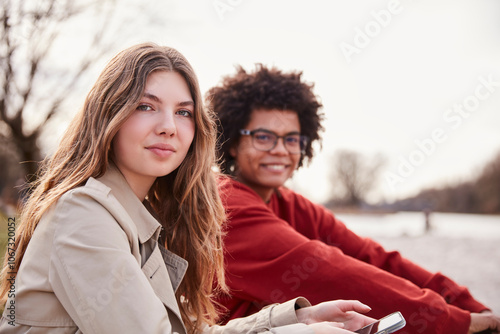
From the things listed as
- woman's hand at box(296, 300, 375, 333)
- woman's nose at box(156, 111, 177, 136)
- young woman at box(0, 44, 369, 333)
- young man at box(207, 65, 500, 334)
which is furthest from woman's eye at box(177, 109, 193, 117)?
woman's hand at box(296, 300, 375, 333)

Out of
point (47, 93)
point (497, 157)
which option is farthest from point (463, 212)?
point (47, 93)

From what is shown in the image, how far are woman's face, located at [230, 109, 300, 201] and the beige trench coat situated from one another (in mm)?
1331

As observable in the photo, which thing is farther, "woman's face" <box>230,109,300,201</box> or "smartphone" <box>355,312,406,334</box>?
"woman's face" <box>230,109,300,201</box>

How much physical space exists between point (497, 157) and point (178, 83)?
105 feet

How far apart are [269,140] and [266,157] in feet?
0.39

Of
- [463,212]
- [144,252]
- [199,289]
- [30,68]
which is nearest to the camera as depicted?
[144,252]

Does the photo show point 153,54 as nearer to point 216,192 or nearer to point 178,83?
point 178,83

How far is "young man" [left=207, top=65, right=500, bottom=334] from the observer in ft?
7.87

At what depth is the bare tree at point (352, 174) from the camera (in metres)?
37.8

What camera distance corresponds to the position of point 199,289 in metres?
2.23

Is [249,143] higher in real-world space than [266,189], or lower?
higher

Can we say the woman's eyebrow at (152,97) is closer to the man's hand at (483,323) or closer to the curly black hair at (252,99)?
the curly black hair at (252,99)

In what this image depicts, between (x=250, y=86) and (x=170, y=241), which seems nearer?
(x=170, y=241)

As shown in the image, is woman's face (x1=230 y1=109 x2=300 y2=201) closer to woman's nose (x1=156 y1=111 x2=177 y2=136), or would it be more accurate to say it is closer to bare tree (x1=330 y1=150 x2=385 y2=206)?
woman's nose (x1=156 y1=111 x2=177 y2=136)
